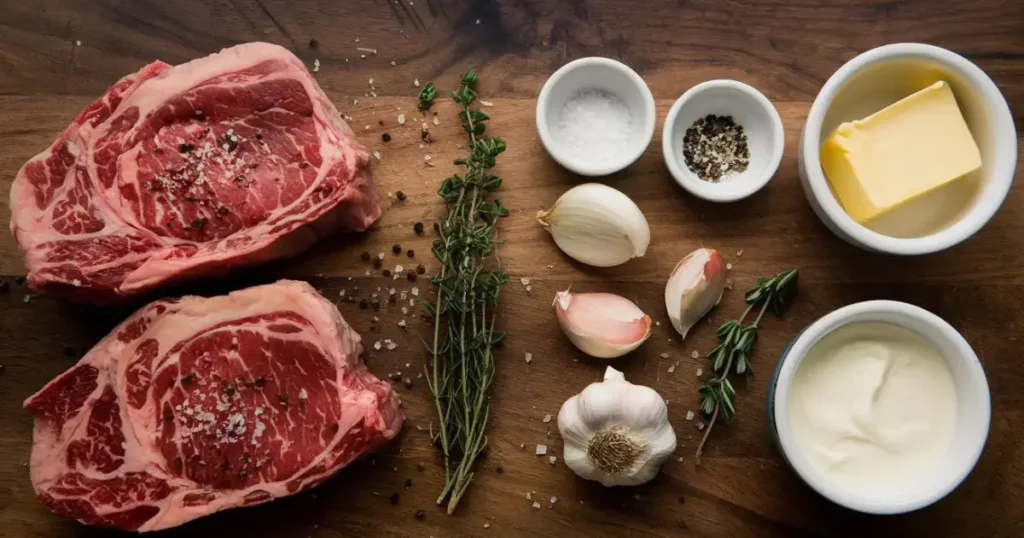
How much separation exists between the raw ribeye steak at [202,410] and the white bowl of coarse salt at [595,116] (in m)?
0.64

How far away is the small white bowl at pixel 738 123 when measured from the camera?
1.80 m

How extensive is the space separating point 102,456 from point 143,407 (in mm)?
137

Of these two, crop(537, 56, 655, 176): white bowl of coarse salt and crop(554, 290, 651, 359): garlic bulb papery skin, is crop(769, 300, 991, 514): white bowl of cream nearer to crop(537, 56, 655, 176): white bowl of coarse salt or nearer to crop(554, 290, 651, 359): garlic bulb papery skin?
crop(554, 290, 651, 359): garlic bulb papery skin

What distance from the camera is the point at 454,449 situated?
73.9 inches

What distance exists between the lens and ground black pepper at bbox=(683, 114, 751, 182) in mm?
1852

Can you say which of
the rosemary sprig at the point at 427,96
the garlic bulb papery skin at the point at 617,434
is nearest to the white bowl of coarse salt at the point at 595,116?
the rosemary sprig at the point at 427,96

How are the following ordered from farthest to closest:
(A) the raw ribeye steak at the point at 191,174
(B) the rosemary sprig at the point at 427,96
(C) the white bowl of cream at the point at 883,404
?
(B) the rosemary sprig at the point at 427,96 → (A) the raw ribeye steak at the point at 191,174 → (C) the white bowl of cream at the point at 883,404

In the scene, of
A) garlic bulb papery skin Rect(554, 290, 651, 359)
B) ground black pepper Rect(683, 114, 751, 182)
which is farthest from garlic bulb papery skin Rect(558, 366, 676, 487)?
ground black pepper Rect(683, 114, 751, 182)

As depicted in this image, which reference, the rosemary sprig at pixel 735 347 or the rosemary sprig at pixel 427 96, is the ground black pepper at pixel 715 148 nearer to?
the rosemary sprig at pixel 735 347

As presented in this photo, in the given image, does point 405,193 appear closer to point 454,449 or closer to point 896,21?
point 454,449

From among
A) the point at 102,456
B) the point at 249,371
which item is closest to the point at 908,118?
the point at 249,371

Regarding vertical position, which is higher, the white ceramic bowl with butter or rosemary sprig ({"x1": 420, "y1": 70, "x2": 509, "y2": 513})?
the white ceramic bowl with butter

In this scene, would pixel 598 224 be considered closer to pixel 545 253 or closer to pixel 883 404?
pixel 545 253

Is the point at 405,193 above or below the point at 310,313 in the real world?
above
